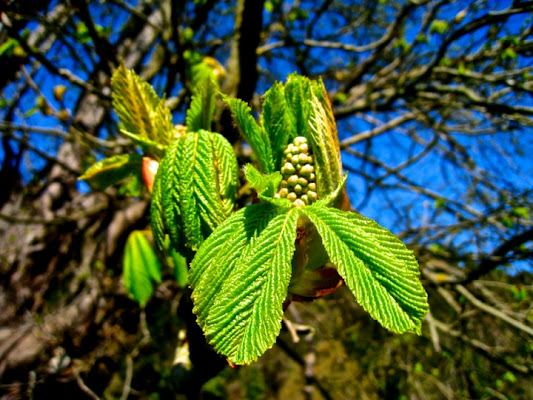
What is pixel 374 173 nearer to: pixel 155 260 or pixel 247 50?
pixel 247 50

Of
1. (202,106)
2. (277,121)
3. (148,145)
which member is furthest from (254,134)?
(148,145)

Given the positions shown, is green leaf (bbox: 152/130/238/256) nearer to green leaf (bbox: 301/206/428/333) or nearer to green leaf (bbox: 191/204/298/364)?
green leaf (bbox: 191/204/298/364)

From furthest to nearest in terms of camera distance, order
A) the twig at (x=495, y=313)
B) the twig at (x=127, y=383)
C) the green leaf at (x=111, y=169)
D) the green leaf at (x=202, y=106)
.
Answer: the twig at (x=127, y=383) → the twig at (x=495, y=313) → the green leaf at (x=111, y=169) → the green leaf at (x=202, y=106)

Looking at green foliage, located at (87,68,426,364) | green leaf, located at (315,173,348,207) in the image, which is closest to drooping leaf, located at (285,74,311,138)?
green foliage, located at (87,68,426,364)

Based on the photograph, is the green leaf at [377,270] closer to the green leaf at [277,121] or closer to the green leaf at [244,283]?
the green leaf at [244,283]

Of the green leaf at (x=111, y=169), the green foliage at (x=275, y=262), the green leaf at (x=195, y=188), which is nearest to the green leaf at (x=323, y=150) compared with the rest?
the green foliage at (x=275, y=262)

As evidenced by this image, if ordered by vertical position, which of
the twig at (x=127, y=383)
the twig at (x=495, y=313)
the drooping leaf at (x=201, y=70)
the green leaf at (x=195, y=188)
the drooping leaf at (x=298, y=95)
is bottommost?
the twig at (x=127, y=383)

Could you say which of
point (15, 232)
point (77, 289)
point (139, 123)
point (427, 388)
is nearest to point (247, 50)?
point (139, 123)
